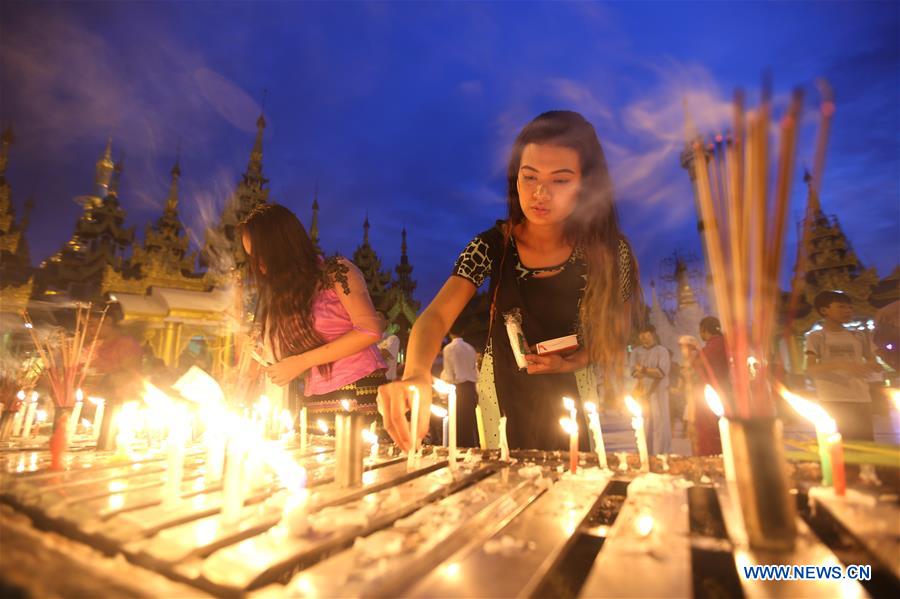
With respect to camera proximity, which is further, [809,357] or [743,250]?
[809,357]

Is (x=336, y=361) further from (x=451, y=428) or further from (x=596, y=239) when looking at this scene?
(x=596, y=239)

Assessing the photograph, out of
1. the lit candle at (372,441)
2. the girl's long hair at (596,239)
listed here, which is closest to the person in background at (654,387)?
the girl's long hair at (596,239)

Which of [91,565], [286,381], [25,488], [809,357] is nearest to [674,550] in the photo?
[91,565]

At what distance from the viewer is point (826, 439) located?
3.85 ft

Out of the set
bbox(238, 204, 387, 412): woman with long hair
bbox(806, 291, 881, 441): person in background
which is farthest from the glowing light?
bbox(806, 291, 881, 441): person in background

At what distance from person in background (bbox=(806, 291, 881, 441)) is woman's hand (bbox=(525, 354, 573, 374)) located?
5.23 metres

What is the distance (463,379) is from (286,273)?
6705 millimetres

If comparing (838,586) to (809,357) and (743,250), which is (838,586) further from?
(809,357)

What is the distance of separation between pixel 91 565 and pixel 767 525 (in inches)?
49.2

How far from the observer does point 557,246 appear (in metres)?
2.87

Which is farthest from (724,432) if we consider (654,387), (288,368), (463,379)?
(463,379)

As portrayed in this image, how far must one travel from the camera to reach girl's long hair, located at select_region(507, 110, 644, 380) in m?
2.64

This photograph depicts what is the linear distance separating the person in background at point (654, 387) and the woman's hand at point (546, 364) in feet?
20.2

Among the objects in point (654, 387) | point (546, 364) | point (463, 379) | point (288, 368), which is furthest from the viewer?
point (463, 379)
